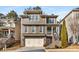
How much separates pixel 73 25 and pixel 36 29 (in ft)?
1.71

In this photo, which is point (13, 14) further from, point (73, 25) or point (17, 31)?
point (73, 25)

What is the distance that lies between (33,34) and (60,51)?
1.49 ft

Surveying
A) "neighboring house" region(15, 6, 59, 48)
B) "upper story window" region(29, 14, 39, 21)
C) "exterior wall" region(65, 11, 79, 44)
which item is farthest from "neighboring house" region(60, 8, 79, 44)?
"upper story window" region(29, 14, 39, 21)

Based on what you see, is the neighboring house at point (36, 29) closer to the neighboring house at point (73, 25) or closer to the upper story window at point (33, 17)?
the upper story window at point (33, 17)

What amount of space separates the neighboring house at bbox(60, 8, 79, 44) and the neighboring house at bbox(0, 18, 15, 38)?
74 centimetres

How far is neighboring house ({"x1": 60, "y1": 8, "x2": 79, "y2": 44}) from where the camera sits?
6.03 feet

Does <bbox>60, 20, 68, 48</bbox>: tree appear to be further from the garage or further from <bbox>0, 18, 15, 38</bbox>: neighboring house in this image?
<bbox>0, 18, 15, 38</bbox>: neighboring house

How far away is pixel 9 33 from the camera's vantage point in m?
1.82

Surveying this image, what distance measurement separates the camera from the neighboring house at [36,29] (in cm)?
183

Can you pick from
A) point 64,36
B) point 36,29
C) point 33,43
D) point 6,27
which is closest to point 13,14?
point 6,27

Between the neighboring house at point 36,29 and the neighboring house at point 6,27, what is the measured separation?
0.07 m

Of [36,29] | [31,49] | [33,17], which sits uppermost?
[33,17]

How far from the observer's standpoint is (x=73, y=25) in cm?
184

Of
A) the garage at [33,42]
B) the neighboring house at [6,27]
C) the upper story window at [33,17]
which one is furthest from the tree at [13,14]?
the garage at [33,42]
